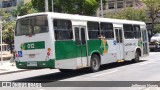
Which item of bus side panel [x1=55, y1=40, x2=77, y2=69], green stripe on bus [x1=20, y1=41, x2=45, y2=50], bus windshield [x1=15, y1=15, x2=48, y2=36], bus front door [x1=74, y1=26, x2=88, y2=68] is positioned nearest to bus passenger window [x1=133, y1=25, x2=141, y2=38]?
bus front door [x1=74, y1=26, x2=88, y2=68]

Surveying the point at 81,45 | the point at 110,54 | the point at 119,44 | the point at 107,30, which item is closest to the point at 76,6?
the point at 119,44

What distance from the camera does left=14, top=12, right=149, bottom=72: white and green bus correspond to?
51.5ft

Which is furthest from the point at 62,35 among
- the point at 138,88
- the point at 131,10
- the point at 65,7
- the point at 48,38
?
the point at 131,10

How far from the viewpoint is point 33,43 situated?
53.0 feet

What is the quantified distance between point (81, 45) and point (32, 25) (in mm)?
2687

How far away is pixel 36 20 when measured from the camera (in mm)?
16297

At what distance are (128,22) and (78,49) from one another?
6.95 metres

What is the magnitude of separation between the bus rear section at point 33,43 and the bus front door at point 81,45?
1961 millimetres

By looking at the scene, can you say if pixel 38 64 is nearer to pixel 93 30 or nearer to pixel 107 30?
pixel 93 30

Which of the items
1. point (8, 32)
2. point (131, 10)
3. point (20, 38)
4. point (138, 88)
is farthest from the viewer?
point (131, 10)

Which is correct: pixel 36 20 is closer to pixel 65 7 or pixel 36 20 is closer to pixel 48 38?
pixel 48 38

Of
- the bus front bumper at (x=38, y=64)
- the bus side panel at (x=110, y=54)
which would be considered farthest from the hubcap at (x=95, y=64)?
the bus front bumper at (x=38, y=64)

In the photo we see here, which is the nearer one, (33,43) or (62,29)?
(33,43)

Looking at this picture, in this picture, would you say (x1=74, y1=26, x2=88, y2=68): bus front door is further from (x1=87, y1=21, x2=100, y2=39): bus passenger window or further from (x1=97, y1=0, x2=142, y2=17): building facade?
(x1=97, y1=0, x2=142, y2=17): building facade
